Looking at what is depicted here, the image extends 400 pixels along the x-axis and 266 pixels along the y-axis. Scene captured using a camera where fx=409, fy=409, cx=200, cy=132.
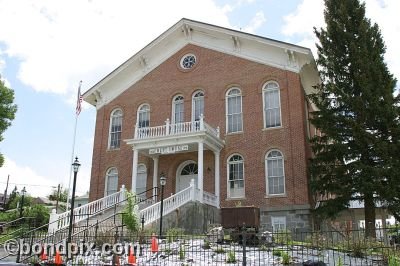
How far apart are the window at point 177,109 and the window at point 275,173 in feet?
18.5

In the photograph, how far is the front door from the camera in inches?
870

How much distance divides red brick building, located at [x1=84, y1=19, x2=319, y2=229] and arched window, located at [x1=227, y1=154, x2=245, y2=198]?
0.17 feet

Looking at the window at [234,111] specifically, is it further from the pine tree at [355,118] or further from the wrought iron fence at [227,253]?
the wrought iron fence at [227,253]

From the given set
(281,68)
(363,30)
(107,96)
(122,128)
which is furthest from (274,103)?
(107,96)

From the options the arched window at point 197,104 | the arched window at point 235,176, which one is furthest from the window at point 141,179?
the arched window at point 235,176

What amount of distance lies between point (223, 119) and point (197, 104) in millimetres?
1987

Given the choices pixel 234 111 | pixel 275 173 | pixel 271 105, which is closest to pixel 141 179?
pixel 234 111

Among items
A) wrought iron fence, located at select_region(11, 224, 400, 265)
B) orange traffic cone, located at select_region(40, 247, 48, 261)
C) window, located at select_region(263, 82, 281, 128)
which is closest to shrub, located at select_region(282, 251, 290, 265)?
wrought iron fence, located at select_region(11, 224, 400, 265)

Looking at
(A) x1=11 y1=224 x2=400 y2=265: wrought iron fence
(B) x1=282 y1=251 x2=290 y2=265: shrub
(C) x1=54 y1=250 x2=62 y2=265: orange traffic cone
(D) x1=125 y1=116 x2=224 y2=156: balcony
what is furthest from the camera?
(D) x1=125 y1=116 x2=224 y2=156: balcony

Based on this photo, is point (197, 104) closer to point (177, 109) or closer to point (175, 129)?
point (177, 109)

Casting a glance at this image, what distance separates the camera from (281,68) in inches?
830

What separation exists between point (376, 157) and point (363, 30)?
5.60 meters

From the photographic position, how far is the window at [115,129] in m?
24.6

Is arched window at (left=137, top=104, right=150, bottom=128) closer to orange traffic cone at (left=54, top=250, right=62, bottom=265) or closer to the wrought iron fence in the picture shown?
the wrought iron fence
